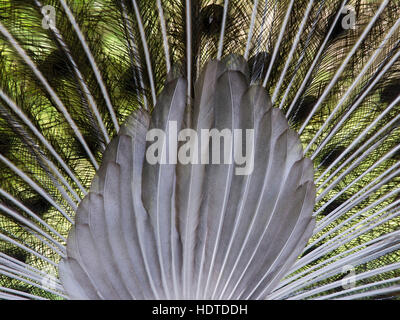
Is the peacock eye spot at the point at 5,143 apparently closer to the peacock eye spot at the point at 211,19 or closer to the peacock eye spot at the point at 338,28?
the peacock eye spot at the point at 211,19

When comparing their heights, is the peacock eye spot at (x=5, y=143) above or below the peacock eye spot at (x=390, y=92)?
below

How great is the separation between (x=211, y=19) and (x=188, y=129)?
52cm

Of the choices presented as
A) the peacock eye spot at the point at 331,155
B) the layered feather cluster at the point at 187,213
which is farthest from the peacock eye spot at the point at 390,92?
the layered feather cluster at the point at 187,213

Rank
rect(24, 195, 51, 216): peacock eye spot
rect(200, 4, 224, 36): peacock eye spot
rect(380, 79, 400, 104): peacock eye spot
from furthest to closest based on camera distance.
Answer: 1. rect(24, 195, 51, 216): peacock eye spot
2. rect(380, 79, 400, 104): peacock eye spot
3. rect(200, 4, 224, 36): peacock eye spot

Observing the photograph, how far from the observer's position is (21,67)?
1685 mm

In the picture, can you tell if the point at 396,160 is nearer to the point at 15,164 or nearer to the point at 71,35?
Answer: the point at 71,35

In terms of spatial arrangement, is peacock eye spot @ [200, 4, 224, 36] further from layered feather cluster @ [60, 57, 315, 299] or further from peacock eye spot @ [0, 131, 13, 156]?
peacock eye spot @ [0, 131, 13, 156]

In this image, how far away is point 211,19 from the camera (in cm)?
176

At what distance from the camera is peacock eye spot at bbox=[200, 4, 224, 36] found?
173 centimetres

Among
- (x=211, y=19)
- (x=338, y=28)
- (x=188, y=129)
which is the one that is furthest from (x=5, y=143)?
(x=338, y=28)

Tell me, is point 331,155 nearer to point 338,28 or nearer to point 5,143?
point 338,28

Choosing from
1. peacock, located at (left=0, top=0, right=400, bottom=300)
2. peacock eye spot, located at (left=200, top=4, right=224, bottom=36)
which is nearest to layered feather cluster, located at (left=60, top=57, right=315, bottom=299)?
peacock, located at (left=0, top=0, right=400, bottom=300)

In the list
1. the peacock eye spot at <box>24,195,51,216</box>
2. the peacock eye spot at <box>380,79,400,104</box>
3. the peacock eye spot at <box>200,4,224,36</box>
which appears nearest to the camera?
the peacock eye spot at <box>200,4,224,36</box>

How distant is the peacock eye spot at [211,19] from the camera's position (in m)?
1.73
